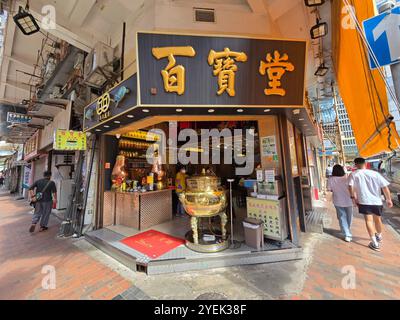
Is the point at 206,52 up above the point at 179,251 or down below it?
above

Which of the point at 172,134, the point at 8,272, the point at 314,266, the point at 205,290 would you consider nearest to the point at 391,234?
the point at 314,266

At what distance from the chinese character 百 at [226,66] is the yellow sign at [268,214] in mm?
2419

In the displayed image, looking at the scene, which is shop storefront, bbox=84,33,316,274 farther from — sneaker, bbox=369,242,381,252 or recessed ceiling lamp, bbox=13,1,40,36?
recessed ceiling lamp, bbox=13,1,40,36

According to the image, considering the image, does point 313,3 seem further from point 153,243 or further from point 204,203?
point 153,243

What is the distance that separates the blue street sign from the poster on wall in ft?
7.85

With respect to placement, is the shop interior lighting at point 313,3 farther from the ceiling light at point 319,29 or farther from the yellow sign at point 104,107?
the yellow sign at point 104,107

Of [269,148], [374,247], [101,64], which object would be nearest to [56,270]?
[269,148]

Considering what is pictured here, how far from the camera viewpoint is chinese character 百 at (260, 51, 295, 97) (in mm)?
3197

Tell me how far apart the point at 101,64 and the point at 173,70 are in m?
4.20

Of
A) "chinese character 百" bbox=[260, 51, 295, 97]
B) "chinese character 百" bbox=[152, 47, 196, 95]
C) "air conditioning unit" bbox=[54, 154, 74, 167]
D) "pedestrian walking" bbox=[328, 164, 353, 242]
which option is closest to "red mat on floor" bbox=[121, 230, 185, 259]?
"chinese character 百" bbox=[152, 47, 196, 95]

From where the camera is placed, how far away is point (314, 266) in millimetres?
3180
